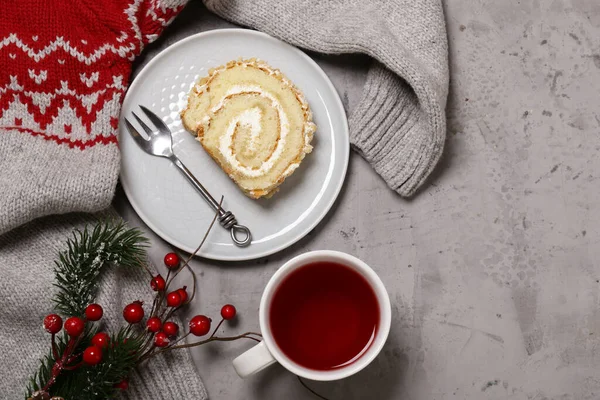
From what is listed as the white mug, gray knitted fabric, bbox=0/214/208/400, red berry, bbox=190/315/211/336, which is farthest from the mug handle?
gray knitted fabric, bbox=0/214/208/400

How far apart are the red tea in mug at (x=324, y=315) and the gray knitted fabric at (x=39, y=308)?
0.80 ft

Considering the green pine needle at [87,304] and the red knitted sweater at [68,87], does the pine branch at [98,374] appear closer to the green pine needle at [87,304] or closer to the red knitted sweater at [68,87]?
the green pine needle at [87,304]

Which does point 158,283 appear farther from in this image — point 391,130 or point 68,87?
point 391,130

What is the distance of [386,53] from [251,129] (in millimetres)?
270

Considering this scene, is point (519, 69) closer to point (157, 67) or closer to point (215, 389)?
point (157, 67)

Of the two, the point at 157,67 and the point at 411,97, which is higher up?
the point at 157,67

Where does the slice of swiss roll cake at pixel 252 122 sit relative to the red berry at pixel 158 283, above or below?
above

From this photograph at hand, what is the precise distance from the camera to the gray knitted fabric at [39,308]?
3.37ft

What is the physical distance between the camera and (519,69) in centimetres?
113

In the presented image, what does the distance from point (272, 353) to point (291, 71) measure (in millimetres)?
511

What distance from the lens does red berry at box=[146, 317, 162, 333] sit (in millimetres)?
975

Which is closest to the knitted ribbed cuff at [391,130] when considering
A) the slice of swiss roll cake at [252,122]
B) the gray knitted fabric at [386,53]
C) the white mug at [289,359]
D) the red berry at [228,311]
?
the gray knitted fabric at [386,53]

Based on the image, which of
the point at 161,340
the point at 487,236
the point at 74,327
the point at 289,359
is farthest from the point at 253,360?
the point at 487,236

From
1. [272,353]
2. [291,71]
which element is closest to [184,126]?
[291,71]
